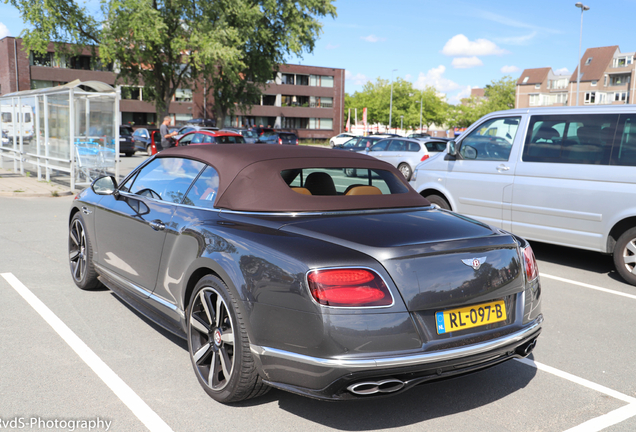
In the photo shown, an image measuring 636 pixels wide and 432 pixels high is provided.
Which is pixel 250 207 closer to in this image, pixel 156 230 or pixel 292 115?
pixel 156 230

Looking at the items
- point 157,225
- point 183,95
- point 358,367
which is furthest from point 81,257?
point 183,95

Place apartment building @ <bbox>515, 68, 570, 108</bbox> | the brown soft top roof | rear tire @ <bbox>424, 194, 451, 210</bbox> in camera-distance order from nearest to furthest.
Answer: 1. the brown soft top roof
2. rear tire @ <bbox>424, 194, 451, 210</bbox>
3. apartment building @ <bbox>515, 68, 570, 108</bbox>

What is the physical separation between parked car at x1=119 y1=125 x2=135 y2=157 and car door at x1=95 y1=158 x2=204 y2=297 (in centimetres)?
2716

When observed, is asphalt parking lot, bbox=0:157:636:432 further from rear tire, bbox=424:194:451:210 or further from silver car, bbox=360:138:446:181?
silver car, bbox=360:138:446:181

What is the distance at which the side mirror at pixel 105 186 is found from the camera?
16.0ft

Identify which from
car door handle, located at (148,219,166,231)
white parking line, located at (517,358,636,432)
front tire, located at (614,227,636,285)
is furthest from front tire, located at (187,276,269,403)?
front tire, located at (614,227,636,285)

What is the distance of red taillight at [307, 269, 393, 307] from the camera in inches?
107

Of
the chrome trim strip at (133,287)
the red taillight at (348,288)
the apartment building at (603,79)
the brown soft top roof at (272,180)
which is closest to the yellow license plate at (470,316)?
the red taillight at (348,288)

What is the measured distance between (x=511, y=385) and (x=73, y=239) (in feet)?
13.9

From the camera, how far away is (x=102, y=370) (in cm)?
369

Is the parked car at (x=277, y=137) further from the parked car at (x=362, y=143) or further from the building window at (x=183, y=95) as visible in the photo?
the building window at (x=183, y=95)

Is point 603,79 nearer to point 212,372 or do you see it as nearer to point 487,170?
point 487,170

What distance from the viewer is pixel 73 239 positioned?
5641mm

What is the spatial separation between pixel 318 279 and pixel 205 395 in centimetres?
119
